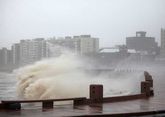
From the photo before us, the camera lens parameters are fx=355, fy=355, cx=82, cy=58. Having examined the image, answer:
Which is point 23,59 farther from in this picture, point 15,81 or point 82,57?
point 82,57

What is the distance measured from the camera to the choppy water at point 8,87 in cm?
1813

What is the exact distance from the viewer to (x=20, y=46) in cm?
1850

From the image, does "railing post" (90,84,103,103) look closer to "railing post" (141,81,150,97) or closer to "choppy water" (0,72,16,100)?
"railing post" (141,81,150,97)

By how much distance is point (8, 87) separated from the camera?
19.7 meters

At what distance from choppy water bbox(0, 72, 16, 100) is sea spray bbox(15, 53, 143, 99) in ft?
1.60

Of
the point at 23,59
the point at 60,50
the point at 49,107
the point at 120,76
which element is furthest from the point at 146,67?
the point at 49,107

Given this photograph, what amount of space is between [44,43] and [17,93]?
4040 millimetres

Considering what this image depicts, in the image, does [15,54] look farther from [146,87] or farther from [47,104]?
[47,104]

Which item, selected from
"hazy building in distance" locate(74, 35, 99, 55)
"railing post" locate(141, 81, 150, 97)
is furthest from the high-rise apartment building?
"railing post" locate(141, 81, 150, 97)

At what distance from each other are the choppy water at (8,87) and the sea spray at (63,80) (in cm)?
49

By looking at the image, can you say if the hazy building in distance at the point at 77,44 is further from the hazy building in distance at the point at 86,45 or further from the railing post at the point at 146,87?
the railing post at the point at 146,87

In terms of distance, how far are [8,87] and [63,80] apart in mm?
3884

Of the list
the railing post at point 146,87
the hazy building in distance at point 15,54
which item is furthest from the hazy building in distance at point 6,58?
the railing post at point 146,87

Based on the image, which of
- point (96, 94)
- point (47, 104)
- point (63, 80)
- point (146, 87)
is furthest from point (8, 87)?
point (47, 104)
